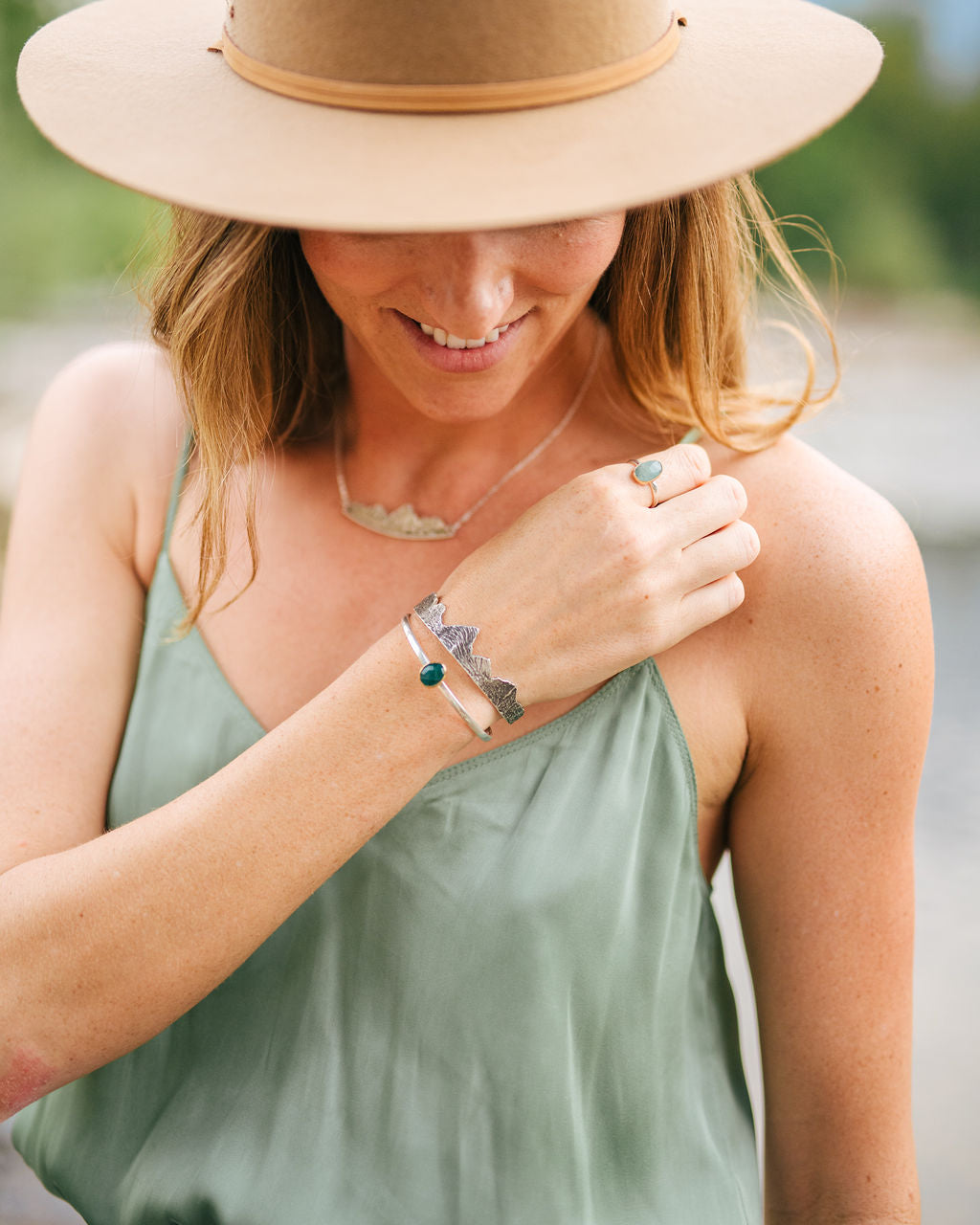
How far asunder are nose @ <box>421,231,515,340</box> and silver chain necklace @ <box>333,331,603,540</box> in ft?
1.17

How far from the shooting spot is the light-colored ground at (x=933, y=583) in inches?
112

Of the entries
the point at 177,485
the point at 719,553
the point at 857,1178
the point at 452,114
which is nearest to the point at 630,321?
the point at 719,553

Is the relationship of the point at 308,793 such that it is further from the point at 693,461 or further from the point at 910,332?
the point at 910,332

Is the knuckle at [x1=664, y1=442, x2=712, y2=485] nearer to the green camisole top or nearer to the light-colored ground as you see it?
the green camisole top

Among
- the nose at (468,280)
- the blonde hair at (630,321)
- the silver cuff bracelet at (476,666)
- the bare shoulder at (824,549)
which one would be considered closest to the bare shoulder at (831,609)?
the bare shoulder at (824,549)

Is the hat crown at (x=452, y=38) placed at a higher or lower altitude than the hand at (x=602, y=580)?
higher

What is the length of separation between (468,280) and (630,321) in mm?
377

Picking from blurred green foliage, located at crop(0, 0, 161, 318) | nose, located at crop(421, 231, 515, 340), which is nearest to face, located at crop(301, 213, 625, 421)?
nose, located at crop(421, 231, 515, 340)

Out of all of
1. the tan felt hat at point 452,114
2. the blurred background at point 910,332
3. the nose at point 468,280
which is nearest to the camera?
the tan felt hat at point 452,114

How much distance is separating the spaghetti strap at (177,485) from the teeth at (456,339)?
0.45m

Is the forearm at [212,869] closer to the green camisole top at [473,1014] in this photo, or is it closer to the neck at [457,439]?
the green camisole top at [473,1014]

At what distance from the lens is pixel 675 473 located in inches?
49.8

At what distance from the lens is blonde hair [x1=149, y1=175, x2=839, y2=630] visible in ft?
4.49

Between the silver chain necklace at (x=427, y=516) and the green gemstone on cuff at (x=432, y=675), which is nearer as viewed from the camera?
the green gemstone on cuff at (x=432, y=675)
